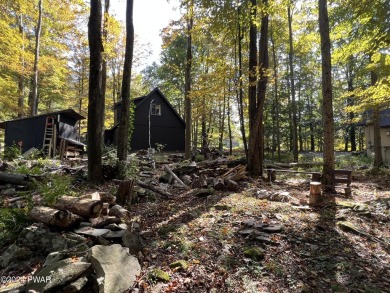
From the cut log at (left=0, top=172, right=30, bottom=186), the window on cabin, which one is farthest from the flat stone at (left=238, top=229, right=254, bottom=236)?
the window on cabin

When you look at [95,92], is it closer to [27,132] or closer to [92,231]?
[92,231]

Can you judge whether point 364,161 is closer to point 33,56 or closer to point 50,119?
point 50,119

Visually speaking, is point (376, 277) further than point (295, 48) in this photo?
No

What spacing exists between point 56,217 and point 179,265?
86.1 inches

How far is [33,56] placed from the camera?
16938mm

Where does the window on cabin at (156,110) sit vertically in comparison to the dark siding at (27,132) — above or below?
above

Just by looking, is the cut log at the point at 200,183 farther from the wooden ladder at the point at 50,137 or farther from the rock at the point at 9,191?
the wooden ladder at the point at 50,137

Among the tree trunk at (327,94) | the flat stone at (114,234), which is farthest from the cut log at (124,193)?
the tree trunk at (327,94)

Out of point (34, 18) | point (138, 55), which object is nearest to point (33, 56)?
point (34, 18)

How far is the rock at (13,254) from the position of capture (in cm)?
344

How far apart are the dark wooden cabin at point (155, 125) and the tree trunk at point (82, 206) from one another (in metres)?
18.4

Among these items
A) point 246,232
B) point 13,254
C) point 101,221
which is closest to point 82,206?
point 101,221

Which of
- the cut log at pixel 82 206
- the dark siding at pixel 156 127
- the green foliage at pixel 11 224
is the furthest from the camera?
the dark siding at pixel 156 127

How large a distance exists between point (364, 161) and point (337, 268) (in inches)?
694
